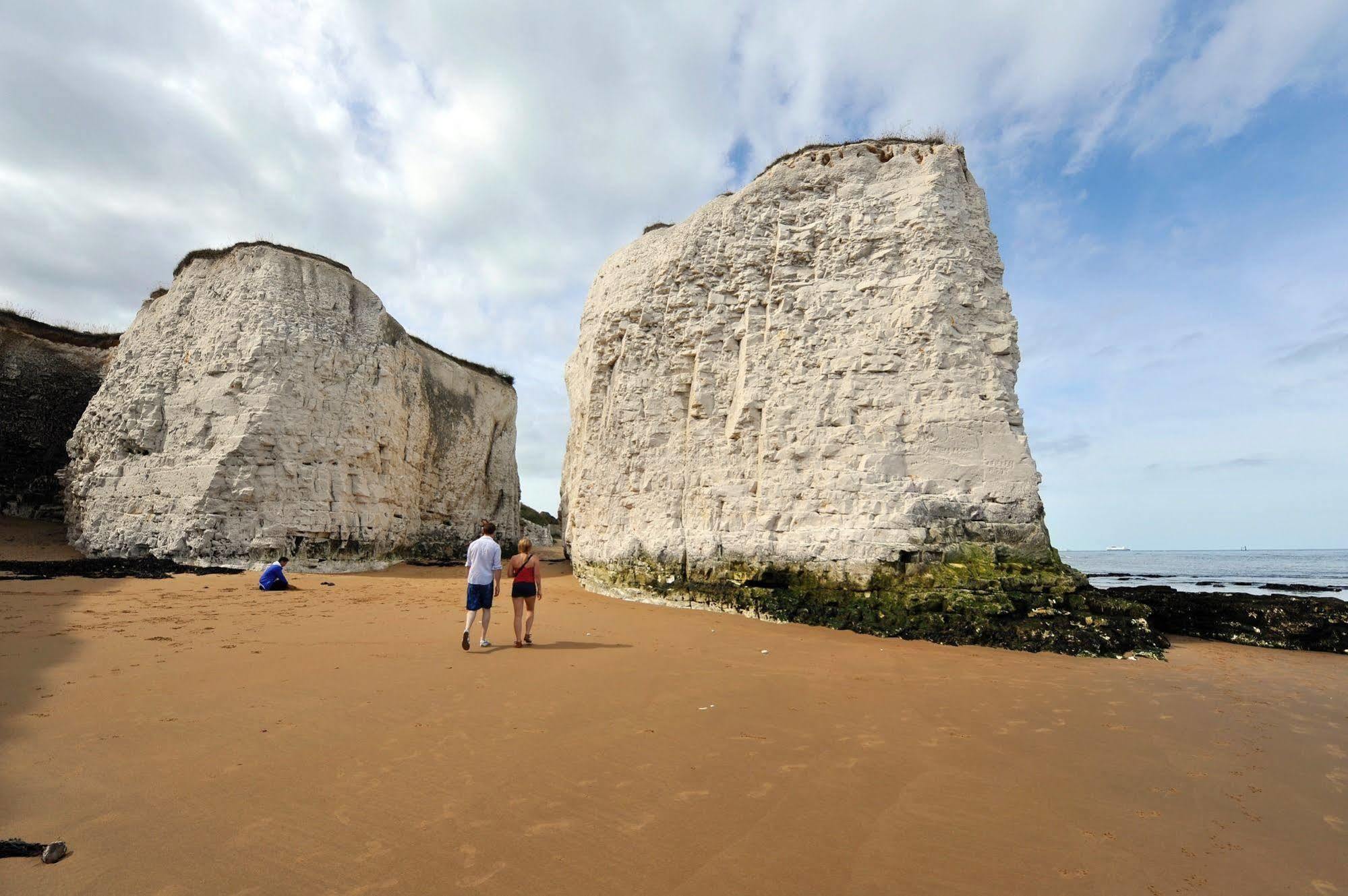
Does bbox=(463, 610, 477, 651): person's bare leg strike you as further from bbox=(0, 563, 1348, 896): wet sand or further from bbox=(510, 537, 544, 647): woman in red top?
bbox=(510, 537, 544, 647): woman in red top

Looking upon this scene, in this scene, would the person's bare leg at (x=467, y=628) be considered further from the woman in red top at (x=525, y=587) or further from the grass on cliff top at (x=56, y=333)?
the grass on cliff top at (x=56, y=333)

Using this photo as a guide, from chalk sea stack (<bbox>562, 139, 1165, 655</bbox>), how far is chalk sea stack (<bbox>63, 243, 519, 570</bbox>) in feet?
22.7

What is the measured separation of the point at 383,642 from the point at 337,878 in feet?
14.5

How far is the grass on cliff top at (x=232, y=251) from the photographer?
608 inches

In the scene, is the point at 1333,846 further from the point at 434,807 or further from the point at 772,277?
the point at 772,277

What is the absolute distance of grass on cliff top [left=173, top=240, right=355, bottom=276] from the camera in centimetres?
1545

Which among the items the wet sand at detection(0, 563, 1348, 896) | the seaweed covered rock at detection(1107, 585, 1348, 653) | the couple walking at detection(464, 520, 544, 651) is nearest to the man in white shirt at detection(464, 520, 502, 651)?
the couple walking at detection(464, 520, 544, 651)

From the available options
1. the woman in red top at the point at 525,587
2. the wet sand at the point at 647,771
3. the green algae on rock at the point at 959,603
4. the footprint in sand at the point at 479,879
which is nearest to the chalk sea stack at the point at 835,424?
the green algae on rock at the point at 959,603

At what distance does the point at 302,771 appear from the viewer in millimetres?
3121

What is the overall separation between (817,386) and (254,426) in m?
12.3

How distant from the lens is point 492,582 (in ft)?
22.0

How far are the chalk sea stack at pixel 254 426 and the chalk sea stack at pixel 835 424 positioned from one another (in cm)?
691


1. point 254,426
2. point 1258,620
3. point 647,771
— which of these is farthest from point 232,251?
point 1258,620

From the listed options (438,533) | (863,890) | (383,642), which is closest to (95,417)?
(438,533)
